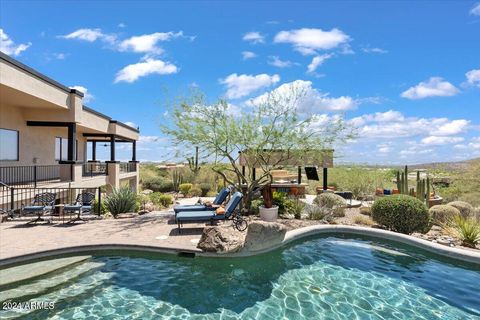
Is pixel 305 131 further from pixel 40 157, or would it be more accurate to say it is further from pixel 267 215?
pixel 40 157

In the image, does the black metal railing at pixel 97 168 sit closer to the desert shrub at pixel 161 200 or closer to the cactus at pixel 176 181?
the cactus at pixel 176 181

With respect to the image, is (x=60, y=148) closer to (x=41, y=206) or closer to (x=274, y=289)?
(x=41, y=206)

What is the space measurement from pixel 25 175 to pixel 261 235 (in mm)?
13926

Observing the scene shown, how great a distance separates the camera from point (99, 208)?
1246 cm

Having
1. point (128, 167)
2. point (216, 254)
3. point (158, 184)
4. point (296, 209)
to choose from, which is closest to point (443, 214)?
point (296, 209)

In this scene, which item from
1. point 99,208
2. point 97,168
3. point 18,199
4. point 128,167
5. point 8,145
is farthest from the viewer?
point 128,167

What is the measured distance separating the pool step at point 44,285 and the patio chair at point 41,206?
15.6ft

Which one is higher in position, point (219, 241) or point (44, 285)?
point (219, 241)

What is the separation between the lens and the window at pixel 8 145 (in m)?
14.1

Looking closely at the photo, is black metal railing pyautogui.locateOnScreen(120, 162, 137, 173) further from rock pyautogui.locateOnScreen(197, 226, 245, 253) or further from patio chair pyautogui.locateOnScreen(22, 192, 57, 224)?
rock pyautogui.locateOnScreen(197, 226, 245, 253)

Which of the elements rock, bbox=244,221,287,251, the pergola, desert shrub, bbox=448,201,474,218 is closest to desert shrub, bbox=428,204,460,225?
desert shrub, bbox=448,201,474,218

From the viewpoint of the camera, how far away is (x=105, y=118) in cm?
2158

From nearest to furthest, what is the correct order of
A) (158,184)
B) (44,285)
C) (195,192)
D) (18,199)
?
1. (44,285)
2. (18,199)
3. (195,192)
4. (158,184)

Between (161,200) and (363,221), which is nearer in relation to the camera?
(363,221)
